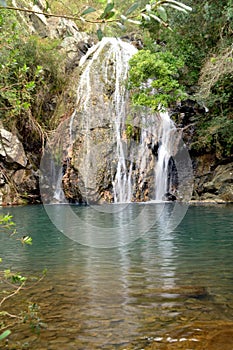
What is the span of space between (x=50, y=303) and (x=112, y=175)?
14.5 m

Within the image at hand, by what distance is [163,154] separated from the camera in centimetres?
1861

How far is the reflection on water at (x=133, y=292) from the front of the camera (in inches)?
121

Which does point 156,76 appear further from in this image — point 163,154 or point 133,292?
point 133,292

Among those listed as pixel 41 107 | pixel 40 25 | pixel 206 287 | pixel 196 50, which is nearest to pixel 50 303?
pixel 206 287

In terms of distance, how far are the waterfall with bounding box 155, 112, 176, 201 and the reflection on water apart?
9.96 meters

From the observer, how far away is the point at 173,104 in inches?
764

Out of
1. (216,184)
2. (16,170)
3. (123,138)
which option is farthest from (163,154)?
(16,170)

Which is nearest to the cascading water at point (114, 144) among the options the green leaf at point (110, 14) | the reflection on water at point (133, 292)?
the reflection on water at point (133, 292)

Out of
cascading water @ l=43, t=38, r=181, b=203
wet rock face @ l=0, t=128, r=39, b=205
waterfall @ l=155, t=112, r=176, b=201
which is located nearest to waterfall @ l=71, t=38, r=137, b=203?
cascading water @ l=43, t=38, r=181, b=203

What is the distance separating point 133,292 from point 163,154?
1472cm

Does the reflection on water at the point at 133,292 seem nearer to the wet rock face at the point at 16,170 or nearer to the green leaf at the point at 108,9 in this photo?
the green leaf at the point at 108,9

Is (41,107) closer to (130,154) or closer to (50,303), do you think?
(130,154)

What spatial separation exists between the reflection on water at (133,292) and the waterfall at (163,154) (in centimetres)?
996

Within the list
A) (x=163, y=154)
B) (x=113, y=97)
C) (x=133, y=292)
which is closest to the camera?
(x=133, y=292)
